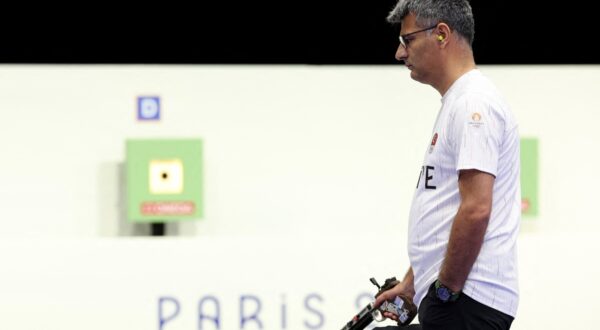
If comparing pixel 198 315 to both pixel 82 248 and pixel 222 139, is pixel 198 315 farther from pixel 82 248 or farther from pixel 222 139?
pixel 222 139

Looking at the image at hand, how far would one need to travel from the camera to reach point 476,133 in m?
1.69

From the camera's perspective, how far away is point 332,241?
3674 millimetres

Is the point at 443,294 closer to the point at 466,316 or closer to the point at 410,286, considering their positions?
the point at 466,316

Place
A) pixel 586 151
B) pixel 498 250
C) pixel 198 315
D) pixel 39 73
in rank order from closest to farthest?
pixel 498 250 → pixel 198 315 → pixel 39 73 → pixel 586 151

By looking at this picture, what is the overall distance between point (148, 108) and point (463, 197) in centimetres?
246

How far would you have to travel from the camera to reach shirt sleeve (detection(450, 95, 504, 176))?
1685 mm

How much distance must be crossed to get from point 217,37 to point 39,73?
668 mm

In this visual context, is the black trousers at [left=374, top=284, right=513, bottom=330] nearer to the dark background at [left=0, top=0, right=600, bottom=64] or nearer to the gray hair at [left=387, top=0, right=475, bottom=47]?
the gray hair at [left=387, top=0, right=475, bottom=47]

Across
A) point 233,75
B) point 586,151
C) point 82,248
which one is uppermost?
point 233,75

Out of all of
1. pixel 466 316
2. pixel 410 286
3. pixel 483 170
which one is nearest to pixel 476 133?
pixel 483 170

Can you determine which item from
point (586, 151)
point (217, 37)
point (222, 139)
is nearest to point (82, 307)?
point (222, 139)

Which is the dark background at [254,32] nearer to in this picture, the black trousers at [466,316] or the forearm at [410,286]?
the forearm at [410,286]

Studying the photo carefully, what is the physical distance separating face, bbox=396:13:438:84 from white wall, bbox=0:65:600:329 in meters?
1.83

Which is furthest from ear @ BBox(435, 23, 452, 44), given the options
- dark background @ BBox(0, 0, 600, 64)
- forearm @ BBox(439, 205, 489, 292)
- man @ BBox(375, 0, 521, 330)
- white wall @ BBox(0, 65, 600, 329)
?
dark background @ BBox(0, 0, 600, 64)
